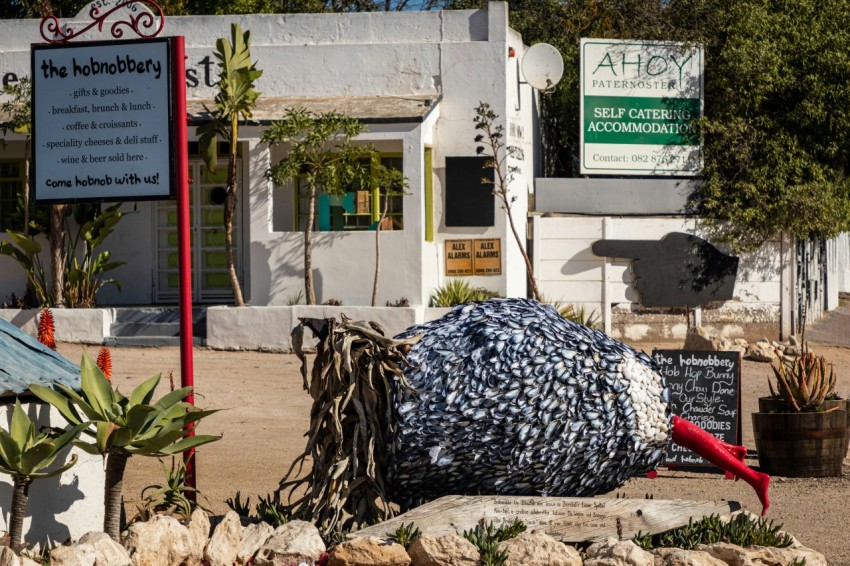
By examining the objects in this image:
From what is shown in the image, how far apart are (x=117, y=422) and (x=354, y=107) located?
11042 millimetres

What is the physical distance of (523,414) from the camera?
5621mm

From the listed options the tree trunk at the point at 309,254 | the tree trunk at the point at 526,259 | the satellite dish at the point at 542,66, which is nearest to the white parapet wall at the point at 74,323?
the tree trunk at the point at 309,254

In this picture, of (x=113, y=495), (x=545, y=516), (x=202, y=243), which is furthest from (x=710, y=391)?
(x=202, y=243)

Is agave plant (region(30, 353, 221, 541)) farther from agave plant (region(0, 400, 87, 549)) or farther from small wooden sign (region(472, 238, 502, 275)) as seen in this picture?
small wooden sign (region(472, 238, 502, 275))

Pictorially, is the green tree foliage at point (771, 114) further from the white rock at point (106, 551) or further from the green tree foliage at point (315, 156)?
the white rock at point (106, 551)

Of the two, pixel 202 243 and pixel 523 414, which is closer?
pixel 523 414

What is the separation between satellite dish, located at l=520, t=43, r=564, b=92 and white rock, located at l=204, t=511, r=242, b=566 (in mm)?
12170

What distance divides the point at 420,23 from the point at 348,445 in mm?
11851

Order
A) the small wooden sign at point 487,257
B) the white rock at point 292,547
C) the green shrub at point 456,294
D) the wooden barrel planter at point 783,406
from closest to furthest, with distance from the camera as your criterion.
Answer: the white rock at point 292,547
the wooden barrel planter at point 783,406
the green shrub at point 456,294
the small wooden sign at point 487,257

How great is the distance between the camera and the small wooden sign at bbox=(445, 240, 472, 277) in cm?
1683

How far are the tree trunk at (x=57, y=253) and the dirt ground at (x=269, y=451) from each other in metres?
0.93

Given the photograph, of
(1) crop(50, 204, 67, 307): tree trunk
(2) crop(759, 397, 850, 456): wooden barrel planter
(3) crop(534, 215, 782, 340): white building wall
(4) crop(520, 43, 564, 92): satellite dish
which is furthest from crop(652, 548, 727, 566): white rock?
(4) crop(520, 43, 564, 92): satellite dish

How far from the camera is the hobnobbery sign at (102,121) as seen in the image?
267 inches

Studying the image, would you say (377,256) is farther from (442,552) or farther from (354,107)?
(442,552)
